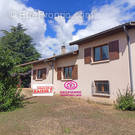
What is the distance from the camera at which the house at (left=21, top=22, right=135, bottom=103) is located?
697cm

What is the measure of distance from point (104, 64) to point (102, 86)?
152 centimetres

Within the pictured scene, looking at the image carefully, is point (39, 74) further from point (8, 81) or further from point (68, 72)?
point (8, 81)

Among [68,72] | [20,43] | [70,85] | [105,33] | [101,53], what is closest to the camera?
[105,33]

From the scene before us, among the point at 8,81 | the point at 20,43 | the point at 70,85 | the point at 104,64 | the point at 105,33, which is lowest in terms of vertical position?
the point at 70,85

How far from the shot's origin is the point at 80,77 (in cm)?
972

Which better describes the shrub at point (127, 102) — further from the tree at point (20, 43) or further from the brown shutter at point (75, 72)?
the tree at point (20, 43)

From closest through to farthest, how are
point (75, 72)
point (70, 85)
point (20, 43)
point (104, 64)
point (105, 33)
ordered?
point (105, 33), point (104, 64), point (75, 72), point (70, 85), point (20, 43)

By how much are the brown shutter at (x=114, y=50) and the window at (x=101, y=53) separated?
43cm

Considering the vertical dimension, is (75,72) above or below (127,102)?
above

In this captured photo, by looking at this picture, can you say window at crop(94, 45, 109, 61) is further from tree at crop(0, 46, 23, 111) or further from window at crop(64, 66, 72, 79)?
tree at crop(0, 46, 23, 111)

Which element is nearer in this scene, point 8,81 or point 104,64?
point 8,81

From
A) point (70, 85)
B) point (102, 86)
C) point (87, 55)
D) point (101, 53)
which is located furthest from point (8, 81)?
point (101, 53)

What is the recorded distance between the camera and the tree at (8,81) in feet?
21.1

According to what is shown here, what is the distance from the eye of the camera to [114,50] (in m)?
7.59
